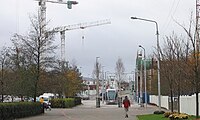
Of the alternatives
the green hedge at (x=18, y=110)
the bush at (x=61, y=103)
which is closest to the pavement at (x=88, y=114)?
the green hedge at (x=18, y=110)

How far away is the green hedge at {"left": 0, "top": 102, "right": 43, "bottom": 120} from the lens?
111 ft

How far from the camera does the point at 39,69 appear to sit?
152 ft

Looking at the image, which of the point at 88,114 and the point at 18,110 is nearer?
the point at 18,110

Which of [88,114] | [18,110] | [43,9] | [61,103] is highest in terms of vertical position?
[43,9]

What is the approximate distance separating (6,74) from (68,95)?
39.9 meters

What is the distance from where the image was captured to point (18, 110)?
126ft

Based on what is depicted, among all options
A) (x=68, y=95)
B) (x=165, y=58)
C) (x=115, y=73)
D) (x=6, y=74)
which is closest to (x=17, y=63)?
(x=6, y=74)

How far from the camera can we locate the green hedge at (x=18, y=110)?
33750mm

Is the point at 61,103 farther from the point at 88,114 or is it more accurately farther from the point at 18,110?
the point at 18,110

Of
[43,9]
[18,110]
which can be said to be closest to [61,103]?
[43,9]

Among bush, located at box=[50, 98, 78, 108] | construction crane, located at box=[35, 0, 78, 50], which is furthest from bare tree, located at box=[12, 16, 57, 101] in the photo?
bush, located at box=[50, 98, 78, 108]

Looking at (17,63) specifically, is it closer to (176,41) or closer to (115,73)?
(176,41)

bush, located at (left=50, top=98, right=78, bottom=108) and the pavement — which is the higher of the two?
A: bush, located at (left=50, top=98, right=78, bottom=108)

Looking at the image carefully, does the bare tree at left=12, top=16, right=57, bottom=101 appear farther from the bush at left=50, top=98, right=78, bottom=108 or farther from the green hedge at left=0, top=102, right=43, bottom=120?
the bush at left=50, top=98, right=78, bottom=108
